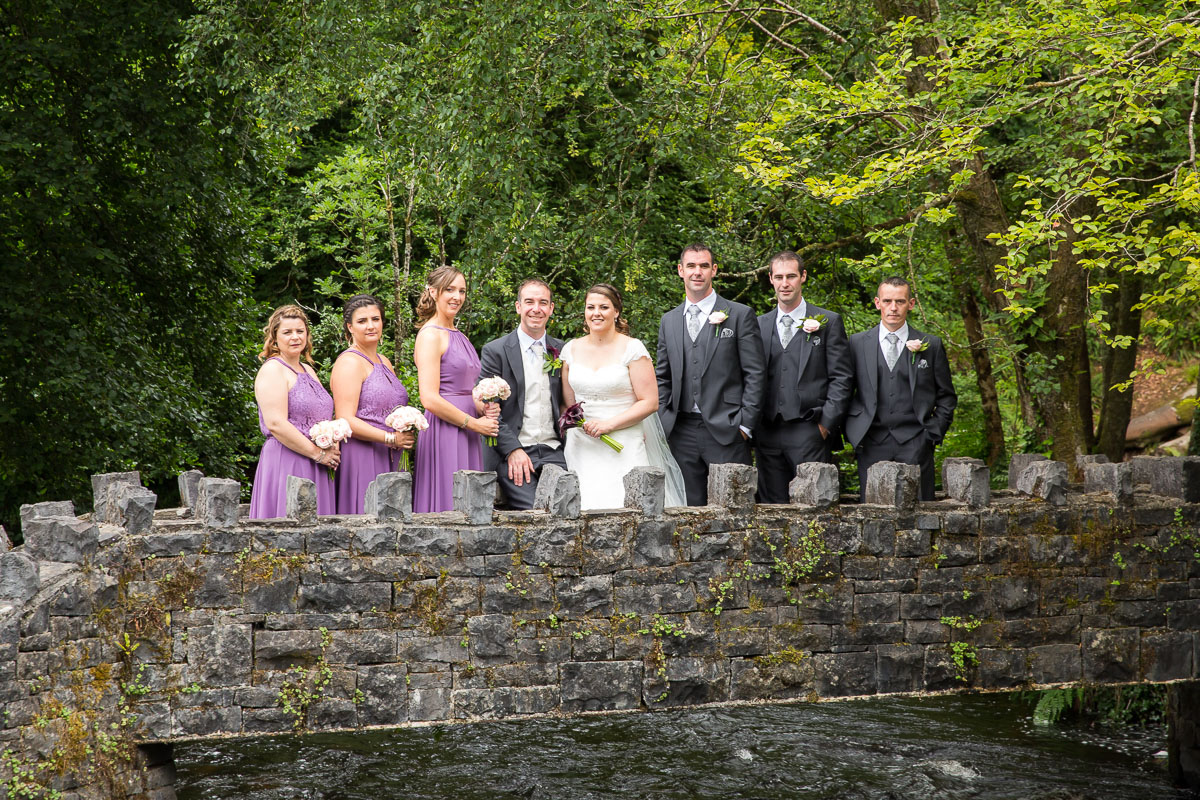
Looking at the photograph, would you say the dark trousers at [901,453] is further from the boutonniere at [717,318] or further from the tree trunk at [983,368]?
the tree trunk at [983,368]

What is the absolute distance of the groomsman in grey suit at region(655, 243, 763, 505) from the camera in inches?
255

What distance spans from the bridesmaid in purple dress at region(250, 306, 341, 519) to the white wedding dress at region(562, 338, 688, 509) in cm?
137

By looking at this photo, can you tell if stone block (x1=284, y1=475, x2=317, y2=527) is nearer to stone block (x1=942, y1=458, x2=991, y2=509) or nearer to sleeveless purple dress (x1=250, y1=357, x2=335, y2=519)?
sleeveless purple dress (x1=250, y1=357, x2=335, y2=519)

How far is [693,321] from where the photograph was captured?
6609 mm

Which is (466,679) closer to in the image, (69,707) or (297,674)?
(297,674)

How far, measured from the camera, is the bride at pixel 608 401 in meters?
6.43

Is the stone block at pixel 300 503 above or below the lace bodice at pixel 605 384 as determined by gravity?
below

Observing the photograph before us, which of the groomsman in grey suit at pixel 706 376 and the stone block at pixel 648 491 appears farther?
the groomsman in grey suit at pixel 706 376

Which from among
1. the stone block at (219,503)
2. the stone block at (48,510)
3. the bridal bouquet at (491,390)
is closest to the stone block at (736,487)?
the bridal bouquet at (491,390)

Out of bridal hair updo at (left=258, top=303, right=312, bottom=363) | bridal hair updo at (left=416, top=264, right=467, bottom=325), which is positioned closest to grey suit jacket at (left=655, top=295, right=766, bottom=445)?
bridal hair updo at (left=416, top=264, right=467, bottom=325)

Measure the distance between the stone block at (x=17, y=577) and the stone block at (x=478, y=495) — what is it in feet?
6.18

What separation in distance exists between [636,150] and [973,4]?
3.18 meters

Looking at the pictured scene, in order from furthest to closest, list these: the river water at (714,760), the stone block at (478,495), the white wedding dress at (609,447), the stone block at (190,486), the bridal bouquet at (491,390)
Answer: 1. the river water at (714,760)
2. the white wedding dress at (609,447)
3. the stone block at (190,486)
4. the bridal bouquet at (491,390)
5. the stone block at (478,495)

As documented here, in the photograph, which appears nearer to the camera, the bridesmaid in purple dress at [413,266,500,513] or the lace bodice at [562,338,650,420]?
the bridesmaid in purple dress at [413,266,500,513]
